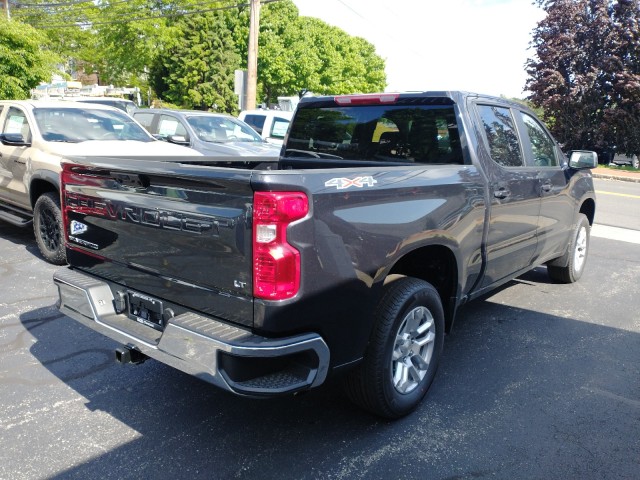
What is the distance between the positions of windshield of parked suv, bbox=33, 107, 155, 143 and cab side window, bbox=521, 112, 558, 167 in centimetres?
496

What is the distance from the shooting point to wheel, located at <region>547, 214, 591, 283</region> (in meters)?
5.97

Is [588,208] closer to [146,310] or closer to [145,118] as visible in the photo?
[146,310]

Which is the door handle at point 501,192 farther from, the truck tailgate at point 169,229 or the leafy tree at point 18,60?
the leafy tree at point 18,60

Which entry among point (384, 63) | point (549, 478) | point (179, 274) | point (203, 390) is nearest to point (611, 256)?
point (549, 478)

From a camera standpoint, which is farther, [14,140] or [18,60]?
[18,60]

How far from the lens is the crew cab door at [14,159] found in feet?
22.0

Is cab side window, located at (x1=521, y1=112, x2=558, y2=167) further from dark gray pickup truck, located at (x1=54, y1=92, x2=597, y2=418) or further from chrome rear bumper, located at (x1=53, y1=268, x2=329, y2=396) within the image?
chrome rear bumper, located at (x1=53, y1=268, x2=329, y2=396)

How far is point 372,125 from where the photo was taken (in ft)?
14.0

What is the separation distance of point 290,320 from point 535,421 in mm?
1794

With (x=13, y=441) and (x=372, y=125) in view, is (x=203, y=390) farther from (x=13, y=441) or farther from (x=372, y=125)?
(x=372, y=125)

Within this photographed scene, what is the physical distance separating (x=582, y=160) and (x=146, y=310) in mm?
4322

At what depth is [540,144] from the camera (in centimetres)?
510

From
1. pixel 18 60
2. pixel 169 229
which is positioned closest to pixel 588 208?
pixel 169 229

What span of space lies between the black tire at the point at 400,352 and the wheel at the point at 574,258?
3112 mm
